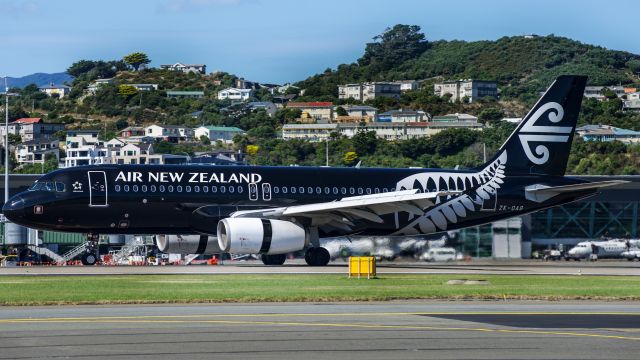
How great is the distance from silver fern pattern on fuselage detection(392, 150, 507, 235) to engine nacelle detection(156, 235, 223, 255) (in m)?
8.48

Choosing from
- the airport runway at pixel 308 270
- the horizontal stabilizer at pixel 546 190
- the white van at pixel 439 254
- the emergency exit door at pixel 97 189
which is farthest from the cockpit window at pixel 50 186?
the horizontal stabilizer at pixel 546 190

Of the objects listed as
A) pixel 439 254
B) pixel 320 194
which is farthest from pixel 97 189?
pixel 439 254

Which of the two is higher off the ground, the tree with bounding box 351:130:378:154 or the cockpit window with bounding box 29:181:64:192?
the cockpit window with bounding box 29:181:64:192

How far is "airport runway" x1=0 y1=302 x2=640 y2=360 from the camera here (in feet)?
75.1

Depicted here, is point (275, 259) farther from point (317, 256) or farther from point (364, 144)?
point (364, 144)

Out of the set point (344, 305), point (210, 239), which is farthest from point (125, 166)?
point (344, 305)

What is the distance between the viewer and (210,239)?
54000mm

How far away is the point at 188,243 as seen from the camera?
5397cm

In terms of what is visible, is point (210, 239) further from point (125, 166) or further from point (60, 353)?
point (60, 353)

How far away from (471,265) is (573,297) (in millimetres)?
22353

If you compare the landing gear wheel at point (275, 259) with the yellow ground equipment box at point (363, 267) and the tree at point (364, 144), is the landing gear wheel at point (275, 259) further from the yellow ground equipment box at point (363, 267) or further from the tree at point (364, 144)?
the tree at point (364, 144)

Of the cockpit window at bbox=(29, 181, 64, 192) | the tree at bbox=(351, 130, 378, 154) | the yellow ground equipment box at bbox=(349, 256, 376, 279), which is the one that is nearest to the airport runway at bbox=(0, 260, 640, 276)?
the cockpit window at bbox=(29, 181, 64, 192)

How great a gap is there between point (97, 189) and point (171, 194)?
304 cm

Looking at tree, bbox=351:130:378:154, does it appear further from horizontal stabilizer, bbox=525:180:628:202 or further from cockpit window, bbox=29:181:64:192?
cockpit window, bbox=29:181:64:192
